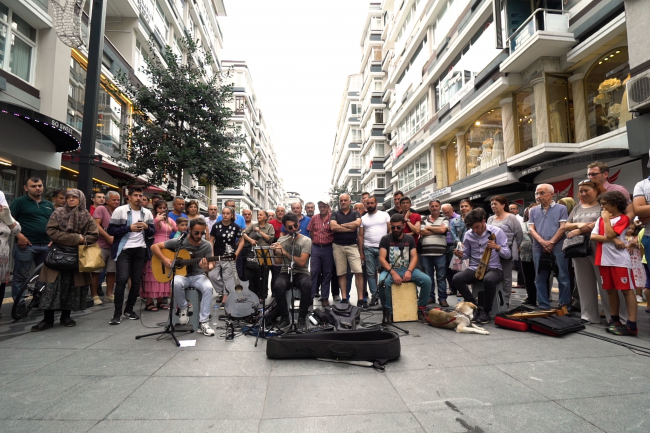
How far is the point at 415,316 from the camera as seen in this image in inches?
230

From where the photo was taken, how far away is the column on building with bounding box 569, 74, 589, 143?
13.4 m

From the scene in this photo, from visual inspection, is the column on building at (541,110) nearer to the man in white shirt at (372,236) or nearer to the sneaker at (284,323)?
the man in white shirt at (372,236)

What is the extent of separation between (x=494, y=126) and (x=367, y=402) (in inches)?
736

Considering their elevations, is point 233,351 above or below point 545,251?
below

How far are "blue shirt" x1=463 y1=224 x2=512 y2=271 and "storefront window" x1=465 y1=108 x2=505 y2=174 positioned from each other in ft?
43.6

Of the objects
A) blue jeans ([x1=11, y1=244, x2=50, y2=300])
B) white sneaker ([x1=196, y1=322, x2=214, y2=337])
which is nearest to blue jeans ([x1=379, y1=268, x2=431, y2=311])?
white sneaker ([x1=196, y1=322, x2=214, y2=337])

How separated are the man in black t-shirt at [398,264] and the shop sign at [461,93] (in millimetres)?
16285

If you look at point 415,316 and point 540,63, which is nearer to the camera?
point 415,316

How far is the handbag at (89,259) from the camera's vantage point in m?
5.19

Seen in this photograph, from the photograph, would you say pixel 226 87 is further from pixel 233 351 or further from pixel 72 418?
pixel 72 418

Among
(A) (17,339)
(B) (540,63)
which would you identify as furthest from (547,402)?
(B) (540,63)

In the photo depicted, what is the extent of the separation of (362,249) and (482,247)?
7.84ft

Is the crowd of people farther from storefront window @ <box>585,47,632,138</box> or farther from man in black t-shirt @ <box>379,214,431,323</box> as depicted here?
storefront window @ <box>585,47,632,138</box>

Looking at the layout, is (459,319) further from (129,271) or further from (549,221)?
(129,271)
